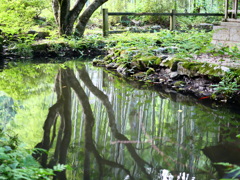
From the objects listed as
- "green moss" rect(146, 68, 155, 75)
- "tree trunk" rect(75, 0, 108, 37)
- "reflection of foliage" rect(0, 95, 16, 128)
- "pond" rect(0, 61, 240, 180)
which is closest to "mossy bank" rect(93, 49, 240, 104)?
"green moss" rect(146, 68, 155, 75)

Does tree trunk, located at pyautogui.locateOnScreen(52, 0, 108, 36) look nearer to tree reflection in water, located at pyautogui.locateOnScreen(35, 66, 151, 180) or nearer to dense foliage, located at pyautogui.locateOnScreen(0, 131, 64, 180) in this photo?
tree reflection in water, located at pyautogui.locateOnScreen(35, 66, 151, 180)

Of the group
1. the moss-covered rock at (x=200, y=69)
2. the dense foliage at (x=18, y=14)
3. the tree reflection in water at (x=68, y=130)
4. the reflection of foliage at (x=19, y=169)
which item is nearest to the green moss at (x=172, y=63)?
the moss-covered rock at (x=200, y=69)

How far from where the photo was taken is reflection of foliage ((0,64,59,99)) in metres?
4.96

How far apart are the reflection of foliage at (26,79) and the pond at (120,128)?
20 millimetres

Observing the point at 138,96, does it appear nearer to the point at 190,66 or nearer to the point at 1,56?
the point at 190,66

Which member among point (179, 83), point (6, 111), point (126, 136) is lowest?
point (126, 136)

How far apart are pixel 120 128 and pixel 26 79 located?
3.31 meters

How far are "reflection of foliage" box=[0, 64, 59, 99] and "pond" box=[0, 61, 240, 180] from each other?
0.02 meters

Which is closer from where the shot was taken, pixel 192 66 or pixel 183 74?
pixel 192 66

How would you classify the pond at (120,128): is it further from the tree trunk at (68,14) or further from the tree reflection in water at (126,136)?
the tree trunk at (68,14)

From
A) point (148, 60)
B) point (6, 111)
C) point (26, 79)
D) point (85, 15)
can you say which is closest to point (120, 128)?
point (6, 111)

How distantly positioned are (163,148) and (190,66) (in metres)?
2.63

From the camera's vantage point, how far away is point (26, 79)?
6.00 m

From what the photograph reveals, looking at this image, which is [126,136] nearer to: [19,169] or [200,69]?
[19,169]
